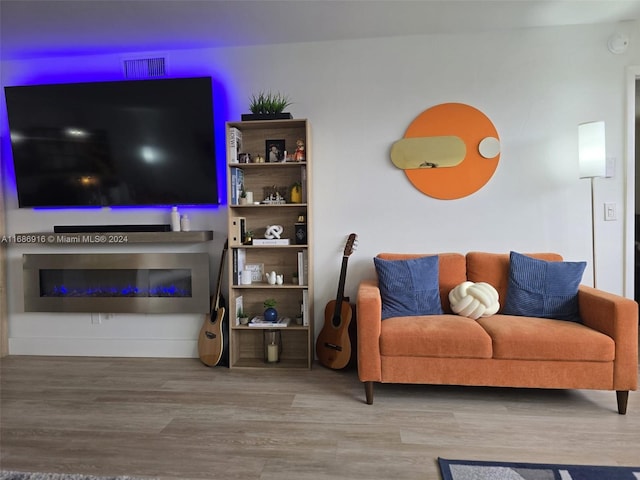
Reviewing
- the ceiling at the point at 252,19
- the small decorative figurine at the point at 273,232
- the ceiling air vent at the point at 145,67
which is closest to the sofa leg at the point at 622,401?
the small decorative figurine at the point at 273,232

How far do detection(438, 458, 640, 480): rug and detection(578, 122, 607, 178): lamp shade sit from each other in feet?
6.07

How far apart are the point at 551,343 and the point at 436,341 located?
0.62m

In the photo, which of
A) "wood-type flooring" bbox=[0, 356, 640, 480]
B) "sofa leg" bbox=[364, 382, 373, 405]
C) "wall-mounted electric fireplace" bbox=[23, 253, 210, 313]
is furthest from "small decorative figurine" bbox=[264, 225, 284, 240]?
"sofa leg" bbox=[364, 382, 373, 405]

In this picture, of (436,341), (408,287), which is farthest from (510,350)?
(408,287)

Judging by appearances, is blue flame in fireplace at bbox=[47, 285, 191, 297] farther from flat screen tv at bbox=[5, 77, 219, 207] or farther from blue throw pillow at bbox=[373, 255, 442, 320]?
blue throw pillow at bbox=[373, 255, 442, 320]

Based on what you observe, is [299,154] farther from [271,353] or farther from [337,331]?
[271,353]

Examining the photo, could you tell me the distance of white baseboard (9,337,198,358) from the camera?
11.2 ft

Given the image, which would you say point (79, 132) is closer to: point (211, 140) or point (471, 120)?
point (211, 140)

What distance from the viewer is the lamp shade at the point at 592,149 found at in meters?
2.79

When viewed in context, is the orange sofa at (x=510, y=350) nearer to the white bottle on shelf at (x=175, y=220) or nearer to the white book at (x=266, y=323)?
the white book at (x=266, y=323)

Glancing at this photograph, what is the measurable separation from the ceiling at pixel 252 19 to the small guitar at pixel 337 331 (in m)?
1.56

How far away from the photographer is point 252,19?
292 centimetres

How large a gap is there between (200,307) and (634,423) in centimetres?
288

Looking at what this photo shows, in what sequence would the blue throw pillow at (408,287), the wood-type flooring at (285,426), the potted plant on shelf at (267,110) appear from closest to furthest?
the wood-type flooring at (285,426) → the blue throw pillow at (408,287) → the potted plant on shelf at (267,110)
